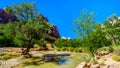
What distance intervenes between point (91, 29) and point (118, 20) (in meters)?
44.0

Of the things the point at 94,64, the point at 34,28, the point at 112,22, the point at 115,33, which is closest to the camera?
the point at 94,64

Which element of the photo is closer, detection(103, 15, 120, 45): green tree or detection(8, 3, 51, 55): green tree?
detection(8, 3, 51, 55): green tree

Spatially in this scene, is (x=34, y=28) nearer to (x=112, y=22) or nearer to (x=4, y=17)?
(x=112, y=22)

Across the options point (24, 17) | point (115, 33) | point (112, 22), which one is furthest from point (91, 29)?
point (112, 22)

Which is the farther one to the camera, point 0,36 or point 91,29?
point 0,36

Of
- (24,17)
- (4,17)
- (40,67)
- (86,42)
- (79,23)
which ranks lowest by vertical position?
(40,67)

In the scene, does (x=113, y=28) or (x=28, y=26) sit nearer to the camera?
(x=28, y=26)

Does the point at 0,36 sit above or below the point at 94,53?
above

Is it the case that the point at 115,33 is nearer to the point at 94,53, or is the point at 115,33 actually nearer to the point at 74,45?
the point at 74,45

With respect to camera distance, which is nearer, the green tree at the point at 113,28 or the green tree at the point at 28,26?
the green tree at the point at 28,26

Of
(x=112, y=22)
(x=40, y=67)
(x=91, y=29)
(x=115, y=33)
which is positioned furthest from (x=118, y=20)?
(x=40, y=67)

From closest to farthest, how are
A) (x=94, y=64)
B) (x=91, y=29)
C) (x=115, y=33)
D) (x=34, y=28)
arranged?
1. (x=94, y=64)
2. (x=91, y=29)
3. (x=34, y=28)
4. (x=115, y=33)

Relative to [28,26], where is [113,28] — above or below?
above

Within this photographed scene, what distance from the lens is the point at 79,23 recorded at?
4988 centimetres
